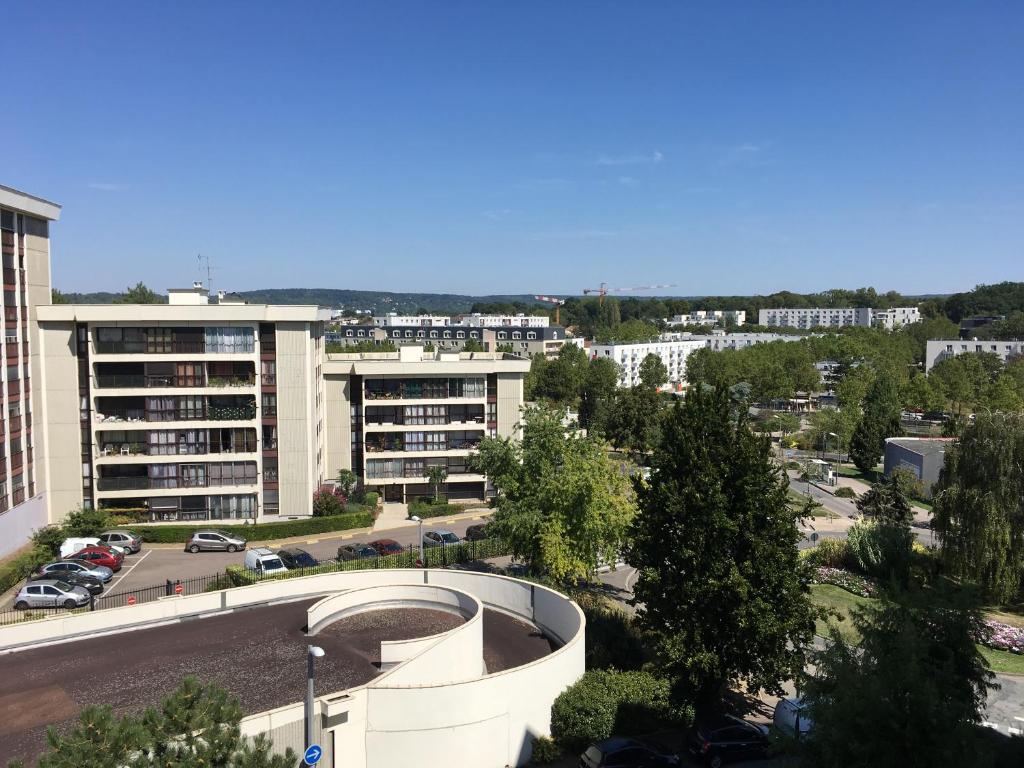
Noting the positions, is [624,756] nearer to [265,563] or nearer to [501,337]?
[265,563]

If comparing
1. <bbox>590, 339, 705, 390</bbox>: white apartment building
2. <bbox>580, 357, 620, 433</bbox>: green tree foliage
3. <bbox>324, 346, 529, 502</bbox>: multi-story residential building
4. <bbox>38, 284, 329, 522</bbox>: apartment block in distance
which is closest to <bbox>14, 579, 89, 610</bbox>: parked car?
<bbox>38, 284, 329, 522</bbox>: apartment block in distance

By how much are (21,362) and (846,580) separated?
44.2 metres

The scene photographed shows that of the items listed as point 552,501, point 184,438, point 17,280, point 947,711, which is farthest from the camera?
point 184,438

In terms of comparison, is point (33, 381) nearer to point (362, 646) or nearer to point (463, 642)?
point (362, 646)

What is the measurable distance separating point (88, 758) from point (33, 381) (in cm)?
3870

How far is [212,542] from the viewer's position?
41.8 meters

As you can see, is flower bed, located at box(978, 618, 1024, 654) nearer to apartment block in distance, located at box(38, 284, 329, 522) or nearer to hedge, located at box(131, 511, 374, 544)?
hedge, located at box(131, 511, 374, 544)

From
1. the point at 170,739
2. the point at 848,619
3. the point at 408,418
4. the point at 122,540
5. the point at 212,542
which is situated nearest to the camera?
the point at 170,739

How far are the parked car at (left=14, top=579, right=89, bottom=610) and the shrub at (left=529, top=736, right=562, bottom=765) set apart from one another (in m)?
22.6

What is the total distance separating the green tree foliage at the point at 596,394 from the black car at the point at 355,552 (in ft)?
150

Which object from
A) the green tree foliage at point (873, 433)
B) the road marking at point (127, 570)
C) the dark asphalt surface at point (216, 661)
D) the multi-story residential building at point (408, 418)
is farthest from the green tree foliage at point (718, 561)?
the green tree foliage at point (873, 433)

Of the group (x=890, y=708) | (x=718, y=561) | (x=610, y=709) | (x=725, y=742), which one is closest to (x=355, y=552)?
(x=610, y=709)

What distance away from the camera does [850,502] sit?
59.7 m

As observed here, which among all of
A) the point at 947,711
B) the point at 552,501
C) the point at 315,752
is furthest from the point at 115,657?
the point at 947,711
